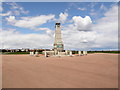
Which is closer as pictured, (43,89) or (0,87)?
(43,89)

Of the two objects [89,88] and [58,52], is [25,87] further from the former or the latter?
[58,52]

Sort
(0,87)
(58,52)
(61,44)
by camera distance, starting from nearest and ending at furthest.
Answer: (0,87) → (58,52) → (61,44)

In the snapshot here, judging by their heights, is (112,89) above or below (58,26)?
below

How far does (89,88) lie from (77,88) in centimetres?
49

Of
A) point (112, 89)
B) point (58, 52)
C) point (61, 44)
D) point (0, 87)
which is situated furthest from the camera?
point (61, 44)

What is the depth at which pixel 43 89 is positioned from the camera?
14.4ft

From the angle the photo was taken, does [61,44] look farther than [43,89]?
Yes

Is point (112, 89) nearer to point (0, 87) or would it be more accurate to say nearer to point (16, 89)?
point (16, 89)

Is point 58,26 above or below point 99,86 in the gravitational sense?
above

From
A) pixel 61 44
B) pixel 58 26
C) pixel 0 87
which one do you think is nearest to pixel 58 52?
pixel 61 44

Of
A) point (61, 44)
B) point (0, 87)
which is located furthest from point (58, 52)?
point (0, 87)

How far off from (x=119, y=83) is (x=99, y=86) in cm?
107

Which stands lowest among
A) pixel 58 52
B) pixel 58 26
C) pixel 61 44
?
pixel 58 52

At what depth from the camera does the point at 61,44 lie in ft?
103
